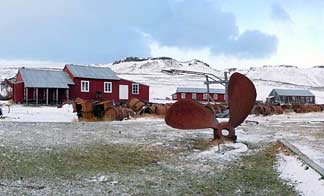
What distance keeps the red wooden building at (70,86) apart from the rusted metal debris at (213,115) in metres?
26.4

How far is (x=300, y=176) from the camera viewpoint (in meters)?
6.69

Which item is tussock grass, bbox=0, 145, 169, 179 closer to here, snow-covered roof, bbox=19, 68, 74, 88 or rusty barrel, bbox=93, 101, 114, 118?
rusty barrel, bbox=93, 101, 114, 118

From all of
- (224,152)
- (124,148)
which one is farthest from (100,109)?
(224,152)

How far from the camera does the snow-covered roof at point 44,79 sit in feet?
116

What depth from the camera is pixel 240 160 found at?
8266 mm

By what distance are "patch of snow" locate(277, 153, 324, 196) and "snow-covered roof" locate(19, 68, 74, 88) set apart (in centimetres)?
2990

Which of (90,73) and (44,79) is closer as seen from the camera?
(44,79)

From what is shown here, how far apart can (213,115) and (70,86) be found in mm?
28348

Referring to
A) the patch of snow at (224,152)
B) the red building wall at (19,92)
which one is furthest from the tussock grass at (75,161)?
the red building wall at (19,92)

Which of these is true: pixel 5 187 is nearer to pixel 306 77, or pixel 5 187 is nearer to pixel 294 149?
pixel 294 149

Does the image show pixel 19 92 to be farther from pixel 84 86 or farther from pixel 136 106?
pixel 136 106

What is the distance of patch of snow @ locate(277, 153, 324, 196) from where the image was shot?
19.4 feet

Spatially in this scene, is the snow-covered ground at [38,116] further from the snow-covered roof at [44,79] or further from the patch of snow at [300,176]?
the patch of snow at [300,176]

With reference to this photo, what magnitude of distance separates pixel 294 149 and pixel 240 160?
48.3 inches
